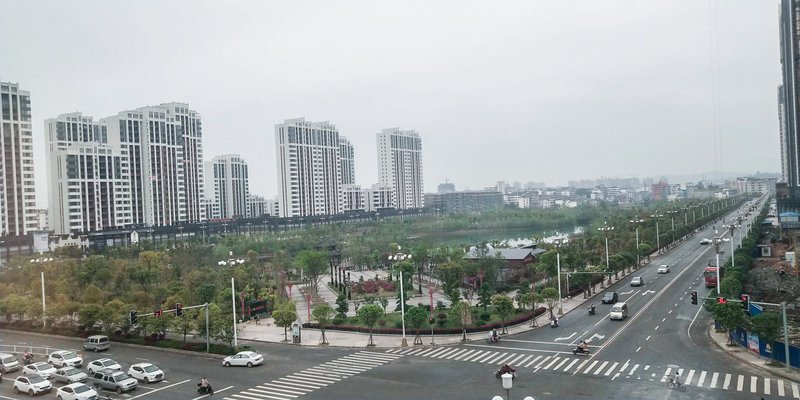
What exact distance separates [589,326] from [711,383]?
11853 millimetres

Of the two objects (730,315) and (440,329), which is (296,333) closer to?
(440,329)

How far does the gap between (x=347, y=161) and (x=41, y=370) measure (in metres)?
139

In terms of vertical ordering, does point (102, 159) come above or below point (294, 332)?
above

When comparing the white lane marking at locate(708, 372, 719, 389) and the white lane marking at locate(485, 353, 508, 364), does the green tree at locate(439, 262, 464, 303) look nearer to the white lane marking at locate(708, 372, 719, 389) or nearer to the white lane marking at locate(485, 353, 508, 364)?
the white lane marking at locate(485, 353, 508, 364)

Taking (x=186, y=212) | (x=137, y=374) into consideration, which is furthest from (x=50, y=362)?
(x=186, y=212)

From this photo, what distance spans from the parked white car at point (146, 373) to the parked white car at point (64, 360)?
4406 mm

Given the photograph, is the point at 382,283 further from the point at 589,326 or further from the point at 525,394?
the point at 525,394

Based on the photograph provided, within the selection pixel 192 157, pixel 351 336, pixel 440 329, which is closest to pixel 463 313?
pixel 440 329

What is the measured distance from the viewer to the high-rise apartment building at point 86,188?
83.1 metres

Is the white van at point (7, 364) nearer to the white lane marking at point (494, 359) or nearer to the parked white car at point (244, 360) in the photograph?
the parked white car at point (244, 360)

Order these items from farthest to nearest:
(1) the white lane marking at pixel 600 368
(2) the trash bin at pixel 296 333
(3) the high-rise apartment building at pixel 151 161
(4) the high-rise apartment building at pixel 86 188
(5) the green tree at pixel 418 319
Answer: (3) the high-rise apartment building at pixel 151 161 → (4) the high-rise apartment building at pixel 86 188 → (2) the trash bin at pixel 296 333 → (5) the green tree at pixel 418 319 → (1) the white lane marking at pixel 600 368

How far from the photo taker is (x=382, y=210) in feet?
503

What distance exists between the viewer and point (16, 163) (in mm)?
74375

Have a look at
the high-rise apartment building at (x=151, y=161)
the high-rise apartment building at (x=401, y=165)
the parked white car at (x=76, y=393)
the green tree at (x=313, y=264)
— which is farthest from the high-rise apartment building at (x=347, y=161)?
the parked white car at (x=76, y=393)
